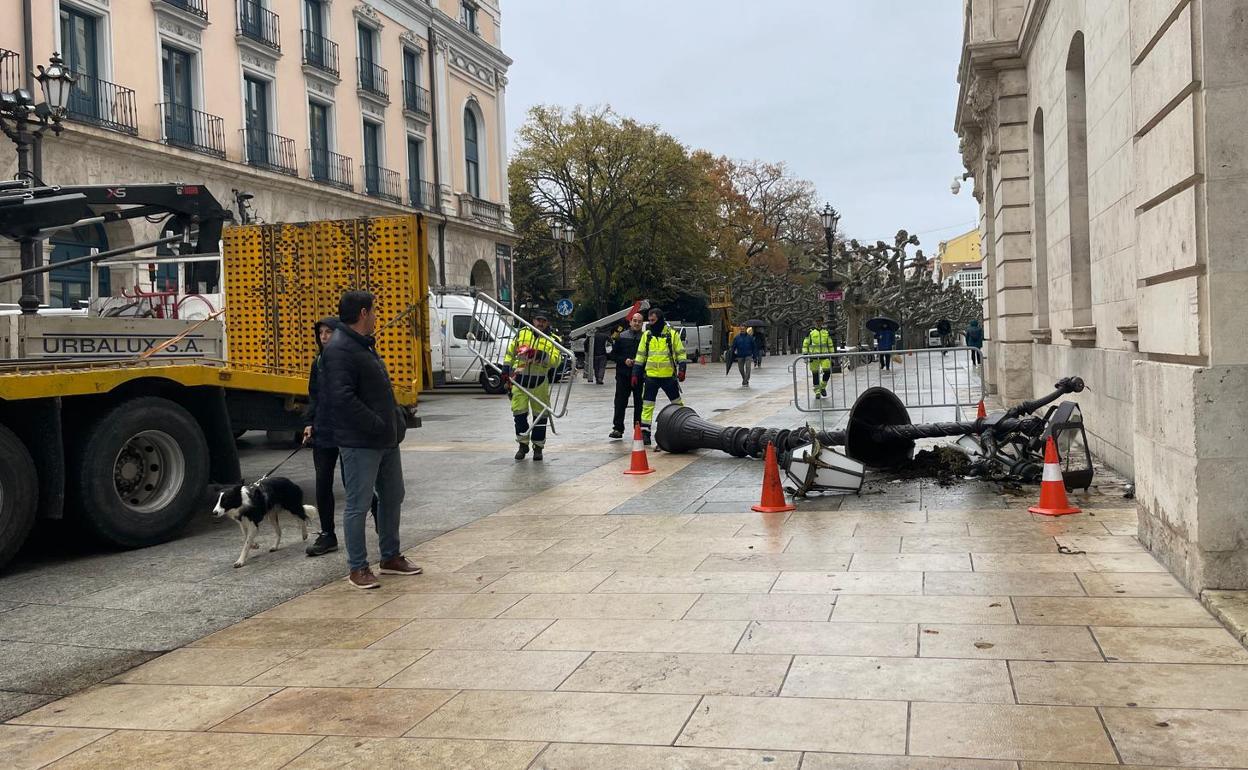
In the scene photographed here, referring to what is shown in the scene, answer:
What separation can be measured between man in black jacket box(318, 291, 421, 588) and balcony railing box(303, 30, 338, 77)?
89.5 ft

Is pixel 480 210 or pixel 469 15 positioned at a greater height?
pixel 469 15

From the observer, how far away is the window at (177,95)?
25734 millimetres

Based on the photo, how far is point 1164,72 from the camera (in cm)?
557

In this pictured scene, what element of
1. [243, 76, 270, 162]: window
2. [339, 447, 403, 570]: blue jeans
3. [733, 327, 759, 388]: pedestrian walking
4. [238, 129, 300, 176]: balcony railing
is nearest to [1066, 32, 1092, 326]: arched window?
[339, 447, 403, 570]: blue jeans

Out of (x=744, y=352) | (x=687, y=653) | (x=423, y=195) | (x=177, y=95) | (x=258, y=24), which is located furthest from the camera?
(x=423, y=195)

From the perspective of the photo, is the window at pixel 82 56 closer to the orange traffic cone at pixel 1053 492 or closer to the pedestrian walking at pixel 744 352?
the pedestrian walking at pixel 744 352

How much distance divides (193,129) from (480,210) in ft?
52.1

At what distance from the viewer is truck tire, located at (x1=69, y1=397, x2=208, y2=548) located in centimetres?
751

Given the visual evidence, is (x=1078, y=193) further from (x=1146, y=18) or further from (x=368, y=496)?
(x=368, y=496)

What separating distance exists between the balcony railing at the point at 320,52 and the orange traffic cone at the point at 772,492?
88.3 ft

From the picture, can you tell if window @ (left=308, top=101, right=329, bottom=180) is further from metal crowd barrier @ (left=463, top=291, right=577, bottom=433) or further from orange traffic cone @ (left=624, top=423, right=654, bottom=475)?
orange traffic cone @ (left=624, top=423, right=654, bottom=475)

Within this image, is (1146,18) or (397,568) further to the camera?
(397,568)

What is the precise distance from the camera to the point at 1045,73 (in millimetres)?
12875

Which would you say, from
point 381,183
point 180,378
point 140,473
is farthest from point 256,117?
point 140,473
